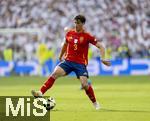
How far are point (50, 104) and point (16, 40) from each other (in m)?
25.0

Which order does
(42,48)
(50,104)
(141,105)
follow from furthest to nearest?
(42,48)
(141,105)
(50,104)

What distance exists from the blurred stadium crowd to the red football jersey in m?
22.6

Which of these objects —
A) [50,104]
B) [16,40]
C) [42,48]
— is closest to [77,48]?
[50,104]

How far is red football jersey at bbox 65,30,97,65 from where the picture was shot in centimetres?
1466

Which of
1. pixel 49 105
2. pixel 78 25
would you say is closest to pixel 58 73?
pixel 49 105

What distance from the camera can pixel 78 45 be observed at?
48.3ft

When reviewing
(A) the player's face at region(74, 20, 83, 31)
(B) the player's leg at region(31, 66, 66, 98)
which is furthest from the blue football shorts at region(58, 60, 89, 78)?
(A) the player's face at region(74, 20, 83, 31)

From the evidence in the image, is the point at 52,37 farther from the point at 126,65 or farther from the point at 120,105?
the point at 120,105

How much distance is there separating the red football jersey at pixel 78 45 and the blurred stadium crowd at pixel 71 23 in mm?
22568

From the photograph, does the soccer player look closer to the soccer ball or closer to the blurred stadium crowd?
the soccer ball

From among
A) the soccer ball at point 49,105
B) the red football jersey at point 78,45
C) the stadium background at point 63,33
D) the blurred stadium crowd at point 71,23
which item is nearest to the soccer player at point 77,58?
the red football jersey at point 78,45

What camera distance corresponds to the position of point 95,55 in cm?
3919

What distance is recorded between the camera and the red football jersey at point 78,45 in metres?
14.7

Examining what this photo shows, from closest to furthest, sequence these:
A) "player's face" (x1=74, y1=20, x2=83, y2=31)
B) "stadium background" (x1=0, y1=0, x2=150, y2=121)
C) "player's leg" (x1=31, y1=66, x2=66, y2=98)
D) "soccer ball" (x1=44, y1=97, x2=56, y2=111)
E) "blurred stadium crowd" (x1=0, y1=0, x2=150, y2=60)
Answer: "soccer ball" (x1=44, y1=97, x2=56, y2=111)
"player's face" (x1=74, y1=20, x2=83, y2=31)
"player's leg" (x1=31, y1=66, x2=66, y2=98)
"stadium background" (x1=0, y1=0, x2=150, y2=121)
"blurred stadium crowd" (x1=0, y1=0, x2=150, y2=60)
